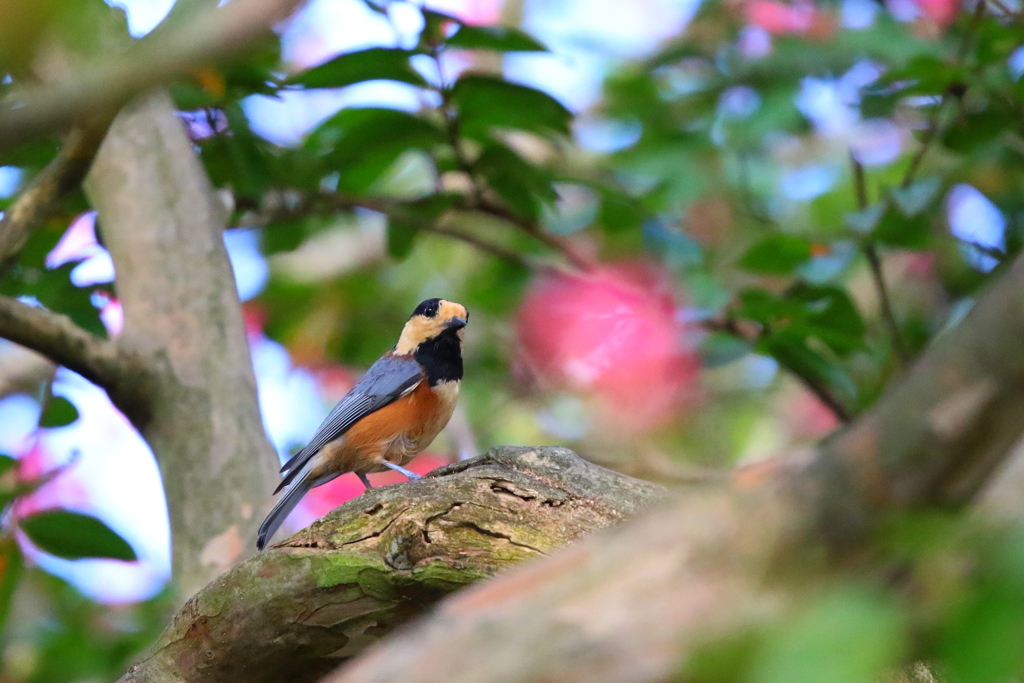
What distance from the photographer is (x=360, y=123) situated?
3.80m

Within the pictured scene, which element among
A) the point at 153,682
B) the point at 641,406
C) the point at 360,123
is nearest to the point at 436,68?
the point at 360,123

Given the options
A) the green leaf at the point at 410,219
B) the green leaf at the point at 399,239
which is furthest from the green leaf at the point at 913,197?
the green leaf at the point at 399,239

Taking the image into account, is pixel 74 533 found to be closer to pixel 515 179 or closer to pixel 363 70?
pixel 363 70

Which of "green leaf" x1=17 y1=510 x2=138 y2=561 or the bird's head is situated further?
the bird's head

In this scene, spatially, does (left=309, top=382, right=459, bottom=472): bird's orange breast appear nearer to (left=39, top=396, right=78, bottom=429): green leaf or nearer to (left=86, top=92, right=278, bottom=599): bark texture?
(left=86, top=92, right=278, bottom=599): bark texture

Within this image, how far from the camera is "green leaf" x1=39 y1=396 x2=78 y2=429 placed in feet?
11.2

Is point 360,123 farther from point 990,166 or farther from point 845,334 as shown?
point 990,166

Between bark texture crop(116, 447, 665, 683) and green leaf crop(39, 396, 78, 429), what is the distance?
3.82 feet

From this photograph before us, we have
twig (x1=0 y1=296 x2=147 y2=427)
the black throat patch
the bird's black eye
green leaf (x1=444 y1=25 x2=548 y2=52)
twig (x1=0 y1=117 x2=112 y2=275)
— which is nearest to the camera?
twig (x1=0 y1=117 x2=112 y2=275)

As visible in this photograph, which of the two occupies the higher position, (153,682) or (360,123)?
(360,123)

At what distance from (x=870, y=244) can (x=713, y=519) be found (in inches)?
114

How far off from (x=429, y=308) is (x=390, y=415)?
72cm

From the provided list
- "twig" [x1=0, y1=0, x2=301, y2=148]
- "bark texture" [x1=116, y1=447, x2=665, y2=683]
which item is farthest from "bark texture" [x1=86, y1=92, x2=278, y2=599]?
"twig" [x1=0, y1=0, x2=301, y2=148]

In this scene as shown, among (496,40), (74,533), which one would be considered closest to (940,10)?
(496,40)
